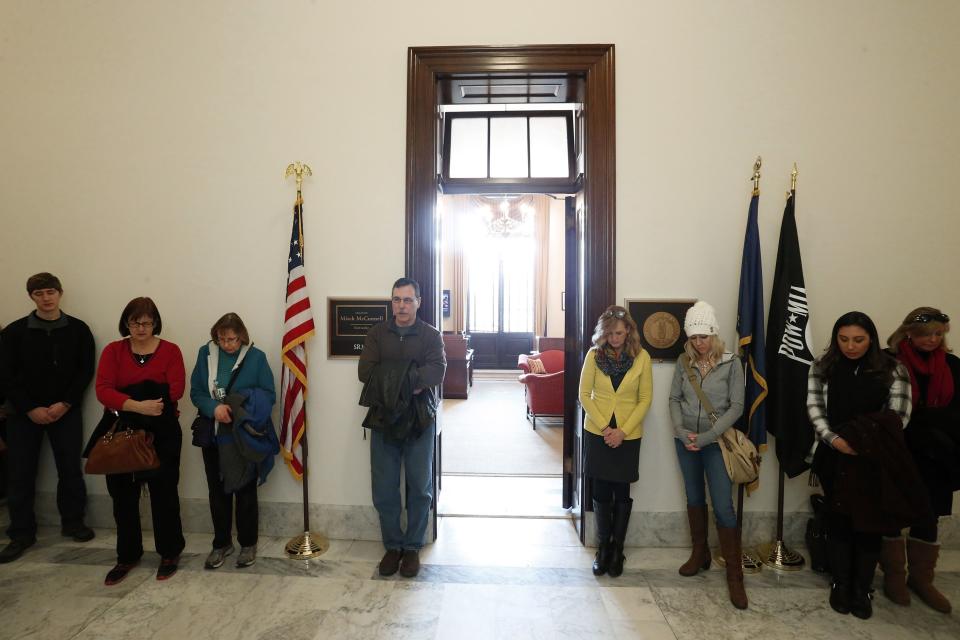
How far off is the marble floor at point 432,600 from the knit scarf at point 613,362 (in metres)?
1.39

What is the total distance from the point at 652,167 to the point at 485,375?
9.14 meters

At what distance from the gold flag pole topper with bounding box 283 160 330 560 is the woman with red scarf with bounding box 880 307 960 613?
3769 millimetres

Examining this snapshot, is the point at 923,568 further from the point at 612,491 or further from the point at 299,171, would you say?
the point at 299,171

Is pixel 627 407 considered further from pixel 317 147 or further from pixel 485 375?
Answer: pixel 485 375

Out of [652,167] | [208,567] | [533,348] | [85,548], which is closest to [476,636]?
[208,567]

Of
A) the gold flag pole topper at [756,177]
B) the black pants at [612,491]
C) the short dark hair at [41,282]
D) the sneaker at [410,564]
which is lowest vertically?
the sneaker at [410,564]

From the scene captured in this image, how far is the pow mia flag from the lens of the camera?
315 cm

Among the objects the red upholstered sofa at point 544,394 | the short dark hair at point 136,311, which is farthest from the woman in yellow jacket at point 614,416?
the red upholstered sofa at point 544,394

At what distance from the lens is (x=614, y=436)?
301cm

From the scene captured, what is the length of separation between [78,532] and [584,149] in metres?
4.92

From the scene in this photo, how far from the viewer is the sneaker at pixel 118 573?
3.04 m

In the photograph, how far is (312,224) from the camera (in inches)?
144

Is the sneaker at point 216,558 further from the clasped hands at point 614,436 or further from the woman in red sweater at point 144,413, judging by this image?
the clasped hands at point 614,436

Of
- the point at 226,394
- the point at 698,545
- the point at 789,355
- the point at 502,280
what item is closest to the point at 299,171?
the point at 226,394
